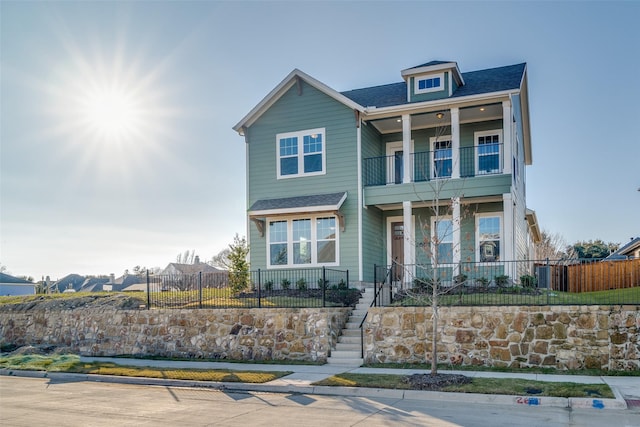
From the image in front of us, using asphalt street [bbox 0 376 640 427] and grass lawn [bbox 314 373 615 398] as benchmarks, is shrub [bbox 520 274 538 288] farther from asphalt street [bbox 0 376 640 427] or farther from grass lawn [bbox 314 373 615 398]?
asphalt street [bbox 0 376 640 427]

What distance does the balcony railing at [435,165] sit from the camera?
2038cm

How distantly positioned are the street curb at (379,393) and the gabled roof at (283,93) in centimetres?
1151

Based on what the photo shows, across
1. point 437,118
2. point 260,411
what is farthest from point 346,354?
point 437,118

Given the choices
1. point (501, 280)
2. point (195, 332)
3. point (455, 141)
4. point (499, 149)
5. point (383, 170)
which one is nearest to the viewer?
point (501, 280)

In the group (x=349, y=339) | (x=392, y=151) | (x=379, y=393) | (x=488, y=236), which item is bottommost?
(x=379, y=393)

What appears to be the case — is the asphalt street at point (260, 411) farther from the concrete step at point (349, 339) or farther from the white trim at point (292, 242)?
the white trim at point (292, 242)

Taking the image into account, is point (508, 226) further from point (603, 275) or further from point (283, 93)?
point (283, 93)

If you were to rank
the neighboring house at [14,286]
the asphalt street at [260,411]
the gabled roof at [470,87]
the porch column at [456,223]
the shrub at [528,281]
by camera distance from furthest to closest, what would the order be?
the neighboring house at [14,286], the gabled roof at [470,87], the porch column at [456,223], the shrub at [528,281], the asphalt street at [260,411]

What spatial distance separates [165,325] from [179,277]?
1700mm

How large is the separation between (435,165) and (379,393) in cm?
1178

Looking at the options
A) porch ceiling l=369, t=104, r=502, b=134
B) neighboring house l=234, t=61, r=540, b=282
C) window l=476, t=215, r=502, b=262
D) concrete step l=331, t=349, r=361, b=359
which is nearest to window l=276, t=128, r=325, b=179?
neighboring house l=234, t=61, r=540, b=282

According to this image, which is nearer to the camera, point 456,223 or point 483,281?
point 483,281

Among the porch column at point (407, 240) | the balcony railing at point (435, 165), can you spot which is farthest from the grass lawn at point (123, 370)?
the balcony railing at point (435, 165)

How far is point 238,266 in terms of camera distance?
826 inches
